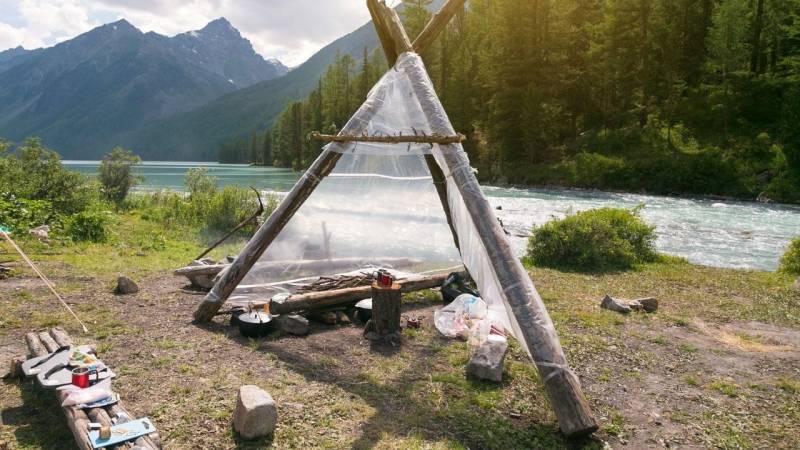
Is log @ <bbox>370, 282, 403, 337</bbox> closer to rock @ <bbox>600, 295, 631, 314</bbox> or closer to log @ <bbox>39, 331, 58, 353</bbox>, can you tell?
log @ <bbox>39, 331, 58, 353</bbox>

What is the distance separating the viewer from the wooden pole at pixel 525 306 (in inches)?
161

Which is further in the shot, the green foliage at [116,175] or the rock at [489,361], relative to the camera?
the green foliage at [116,175]

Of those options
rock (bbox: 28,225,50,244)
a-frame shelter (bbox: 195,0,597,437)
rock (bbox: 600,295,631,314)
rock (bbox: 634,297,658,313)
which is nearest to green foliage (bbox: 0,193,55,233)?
rock (bbox: 28,225,50,244)

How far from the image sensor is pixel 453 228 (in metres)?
8.79

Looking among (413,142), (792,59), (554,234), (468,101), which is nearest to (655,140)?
(792,59)

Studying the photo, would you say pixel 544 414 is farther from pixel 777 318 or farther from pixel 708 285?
pixel 708 285

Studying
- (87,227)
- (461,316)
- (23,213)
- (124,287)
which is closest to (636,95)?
(461,316)

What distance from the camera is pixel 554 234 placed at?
1219 centimetres

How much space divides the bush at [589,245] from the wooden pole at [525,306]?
6921mm

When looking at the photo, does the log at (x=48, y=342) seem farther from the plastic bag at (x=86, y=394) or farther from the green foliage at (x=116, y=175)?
the green foliage at (x=116, y=175)

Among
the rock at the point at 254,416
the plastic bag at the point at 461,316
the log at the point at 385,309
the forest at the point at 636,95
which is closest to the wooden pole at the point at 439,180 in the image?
the plastic bag at the point at 461,316

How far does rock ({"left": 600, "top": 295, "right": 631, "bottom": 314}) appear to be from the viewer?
7973 mm

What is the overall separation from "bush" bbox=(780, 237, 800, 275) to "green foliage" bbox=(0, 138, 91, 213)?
20.2 m

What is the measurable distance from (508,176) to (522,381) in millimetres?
35831
